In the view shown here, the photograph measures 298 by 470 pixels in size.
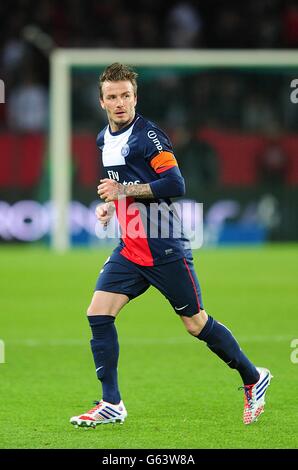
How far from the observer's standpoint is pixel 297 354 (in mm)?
10023

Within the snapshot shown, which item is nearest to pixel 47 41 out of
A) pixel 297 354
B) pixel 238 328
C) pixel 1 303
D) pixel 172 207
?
pixel 1 303

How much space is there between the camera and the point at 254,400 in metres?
7.14

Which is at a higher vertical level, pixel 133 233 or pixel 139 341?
pixel 133 233

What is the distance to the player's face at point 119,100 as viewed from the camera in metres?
6.98

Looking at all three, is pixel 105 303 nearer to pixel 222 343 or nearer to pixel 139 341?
pixel 222 343

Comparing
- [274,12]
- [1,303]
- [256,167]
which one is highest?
[274,12]

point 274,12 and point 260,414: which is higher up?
point 274,12

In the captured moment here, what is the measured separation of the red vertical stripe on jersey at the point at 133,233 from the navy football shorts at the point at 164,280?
0.15 ft

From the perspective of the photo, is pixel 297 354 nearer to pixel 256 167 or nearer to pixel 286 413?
pixel 286 413

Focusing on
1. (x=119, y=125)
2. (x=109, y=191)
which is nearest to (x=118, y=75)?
(x=119, y=125)

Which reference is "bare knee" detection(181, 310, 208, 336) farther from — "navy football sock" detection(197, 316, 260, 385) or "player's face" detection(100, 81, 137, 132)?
"player's face" detection(100, 81, 137, 132)

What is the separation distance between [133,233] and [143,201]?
0.70 feet

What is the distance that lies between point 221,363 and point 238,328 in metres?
2.07
